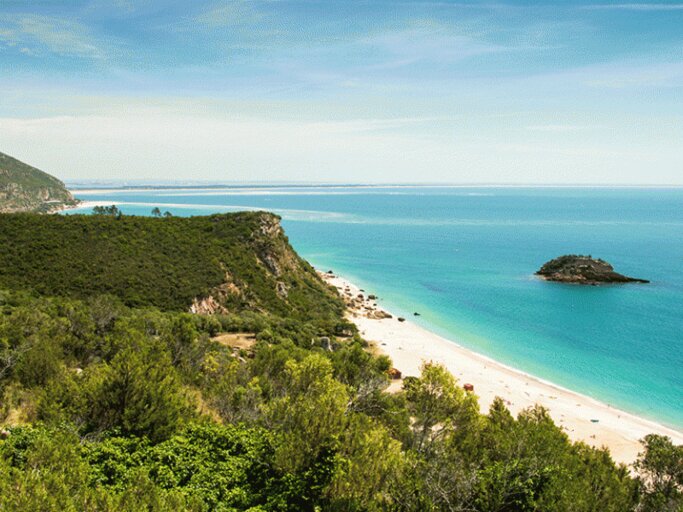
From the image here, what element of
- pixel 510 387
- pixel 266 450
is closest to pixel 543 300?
pixel 510 387

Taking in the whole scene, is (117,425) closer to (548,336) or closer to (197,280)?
(197,280)

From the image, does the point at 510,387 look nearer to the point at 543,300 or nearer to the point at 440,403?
the point at 440,403

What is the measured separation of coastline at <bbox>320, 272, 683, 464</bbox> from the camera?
120ft

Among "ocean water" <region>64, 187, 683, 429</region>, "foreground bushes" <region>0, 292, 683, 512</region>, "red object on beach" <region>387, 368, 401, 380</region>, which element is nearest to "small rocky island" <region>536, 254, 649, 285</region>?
"ocean water" <region>64, 187, 683, 429</region>

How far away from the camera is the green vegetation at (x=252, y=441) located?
44.8ft

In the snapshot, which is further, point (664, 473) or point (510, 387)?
point (510, 387)

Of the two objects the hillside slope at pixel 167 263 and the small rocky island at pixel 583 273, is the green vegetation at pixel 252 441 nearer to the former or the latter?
the hillside slope at pixel 167 263

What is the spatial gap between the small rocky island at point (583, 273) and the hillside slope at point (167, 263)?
53.6 meters

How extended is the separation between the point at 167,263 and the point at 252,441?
46.6 meters

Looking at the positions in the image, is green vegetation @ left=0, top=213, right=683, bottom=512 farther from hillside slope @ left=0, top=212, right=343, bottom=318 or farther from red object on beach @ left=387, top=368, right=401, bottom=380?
hillside slope @ left=0, top=212, right=343, bottom=318

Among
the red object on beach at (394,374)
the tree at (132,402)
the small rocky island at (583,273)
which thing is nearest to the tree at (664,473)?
the tree at (132,402)

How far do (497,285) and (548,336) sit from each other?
87.1 feet

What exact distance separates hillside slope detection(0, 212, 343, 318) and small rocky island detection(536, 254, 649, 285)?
53.6m

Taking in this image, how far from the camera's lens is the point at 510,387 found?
4584 cm
